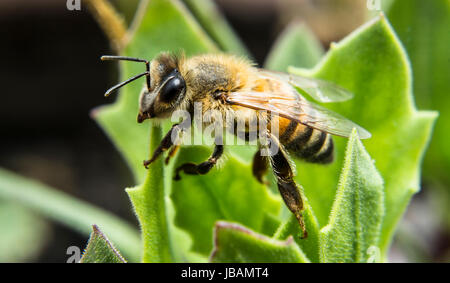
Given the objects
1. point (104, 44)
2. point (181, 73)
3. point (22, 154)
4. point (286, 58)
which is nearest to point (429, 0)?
point (286, 58)

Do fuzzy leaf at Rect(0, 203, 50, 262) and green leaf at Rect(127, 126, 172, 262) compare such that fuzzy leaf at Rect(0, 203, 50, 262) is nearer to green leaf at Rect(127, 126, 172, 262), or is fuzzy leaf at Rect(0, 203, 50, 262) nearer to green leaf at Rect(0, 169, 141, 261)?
green leaf at Rect(0, 169, 141, 261)

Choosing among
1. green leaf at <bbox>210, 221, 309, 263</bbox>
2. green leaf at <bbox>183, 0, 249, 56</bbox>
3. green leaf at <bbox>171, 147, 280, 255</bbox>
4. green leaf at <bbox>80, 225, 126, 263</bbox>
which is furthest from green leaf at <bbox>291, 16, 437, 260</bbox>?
green leaf at <bbox>183, 0, 249, 56</bbox>

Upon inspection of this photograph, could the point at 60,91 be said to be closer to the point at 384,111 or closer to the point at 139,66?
the point at 139,66

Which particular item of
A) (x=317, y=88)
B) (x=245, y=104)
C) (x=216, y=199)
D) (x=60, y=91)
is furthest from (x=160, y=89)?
(x=60, y=91)

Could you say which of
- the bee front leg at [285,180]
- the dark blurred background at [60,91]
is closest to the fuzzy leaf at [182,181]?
the bee front leg at [285,180]

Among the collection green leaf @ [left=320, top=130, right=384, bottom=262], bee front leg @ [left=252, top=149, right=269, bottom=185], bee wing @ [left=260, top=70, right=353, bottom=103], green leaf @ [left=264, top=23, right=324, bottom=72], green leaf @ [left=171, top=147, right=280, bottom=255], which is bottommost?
green leaf @ [left=320, top=130, right=384, bottom=262]

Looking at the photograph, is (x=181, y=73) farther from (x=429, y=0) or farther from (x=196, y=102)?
(x=429, y=0)
